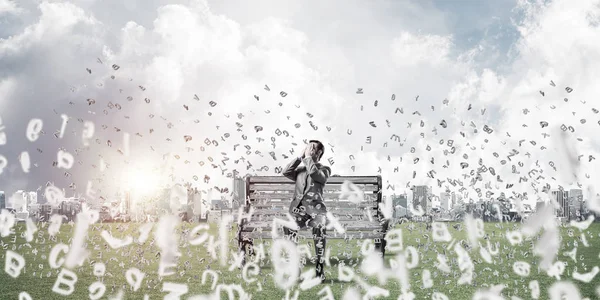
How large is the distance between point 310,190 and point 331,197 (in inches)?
98.8

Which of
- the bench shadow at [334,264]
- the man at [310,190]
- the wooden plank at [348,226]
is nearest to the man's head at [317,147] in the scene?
the man at [310,190]

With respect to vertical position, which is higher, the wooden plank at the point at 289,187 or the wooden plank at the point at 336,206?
the wooden plank at the point at 289,187

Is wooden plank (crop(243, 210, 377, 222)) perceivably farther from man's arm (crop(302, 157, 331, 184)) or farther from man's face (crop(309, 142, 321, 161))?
man's face (crop(309, 142, 321, 161))

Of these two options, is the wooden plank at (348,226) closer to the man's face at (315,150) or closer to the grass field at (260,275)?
the grass field at (260,275)

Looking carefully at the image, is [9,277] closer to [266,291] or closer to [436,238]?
[266,291]

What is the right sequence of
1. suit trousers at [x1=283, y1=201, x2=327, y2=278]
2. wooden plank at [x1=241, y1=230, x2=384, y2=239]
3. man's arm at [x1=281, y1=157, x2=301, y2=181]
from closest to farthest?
1. suit trousers at [x1=283, y1=201, x2=327, y2=278]
2. man's arm at [x1=281, y1=157, x2=301, y2=181]
3. wooden plank at [x1=241, y1=230, x2=384, y2=239]

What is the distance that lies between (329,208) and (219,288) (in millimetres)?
4088

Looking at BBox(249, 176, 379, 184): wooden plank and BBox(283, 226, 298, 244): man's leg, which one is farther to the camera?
BBox(249, 176, 379, 184): wooden plank

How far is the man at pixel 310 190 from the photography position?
32.8ft

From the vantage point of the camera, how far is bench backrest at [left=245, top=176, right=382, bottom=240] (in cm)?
1232

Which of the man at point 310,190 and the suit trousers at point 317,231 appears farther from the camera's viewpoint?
the man at point 310,190

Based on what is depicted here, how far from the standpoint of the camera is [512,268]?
1108 cm

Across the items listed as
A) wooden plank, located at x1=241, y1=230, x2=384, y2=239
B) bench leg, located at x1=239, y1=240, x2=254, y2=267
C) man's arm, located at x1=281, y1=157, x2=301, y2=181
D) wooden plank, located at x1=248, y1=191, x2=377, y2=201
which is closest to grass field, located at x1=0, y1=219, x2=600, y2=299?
bench leg, located at x1=239, y1=240, x2=254, y2=267

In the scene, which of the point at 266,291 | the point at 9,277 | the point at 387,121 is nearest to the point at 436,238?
the point at 387,121
